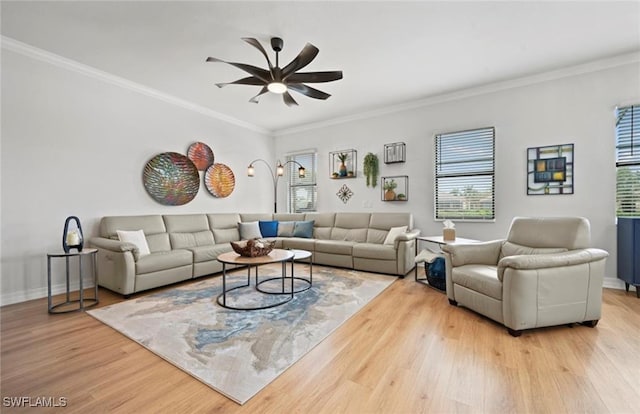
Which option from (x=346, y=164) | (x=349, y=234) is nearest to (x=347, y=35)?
(x=346, y=164)

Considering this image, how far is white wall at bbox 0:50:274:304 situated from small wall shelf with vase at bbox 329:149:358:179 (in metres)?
2.99

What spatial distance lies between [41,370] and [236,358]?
1.29m

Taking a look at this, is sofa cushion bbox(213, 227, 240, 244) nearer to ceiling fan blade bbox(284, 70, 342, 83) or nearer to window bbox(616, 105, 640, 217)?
ceiling fan blade bbox(284, 70, 342, 83)

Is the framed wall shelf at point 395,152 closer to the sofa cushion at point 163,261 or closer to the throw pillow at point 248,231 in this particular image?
the throw pillow at point 248,231

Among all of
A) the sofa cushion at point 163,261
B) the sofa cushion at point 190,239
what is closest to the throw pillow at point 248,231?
the sofa cushion at point 190,239

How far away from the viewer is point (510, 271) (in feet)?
7.40

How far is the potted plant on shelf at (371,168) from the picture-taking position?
528 cm

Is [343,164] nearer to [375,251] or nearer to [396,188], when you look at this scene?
[396,188]

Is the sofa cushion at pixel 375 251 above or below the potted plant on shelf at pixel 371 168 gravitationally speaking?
below

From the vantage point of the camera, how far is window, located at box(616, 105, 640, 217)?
3328 millimetres

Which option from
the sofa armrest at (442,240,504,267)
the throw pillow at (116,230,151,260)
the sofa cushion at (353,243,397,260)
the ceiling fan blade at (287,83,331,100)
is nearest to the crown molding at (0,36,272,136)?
the throw pillow at (116,230,151,260)

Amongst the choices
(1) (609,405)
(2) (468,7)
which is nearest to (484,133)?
(2) (468,7)

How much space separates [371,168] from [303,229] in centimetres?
181

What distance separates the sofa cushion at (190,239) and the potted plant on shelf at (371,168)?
314cm
